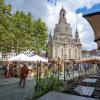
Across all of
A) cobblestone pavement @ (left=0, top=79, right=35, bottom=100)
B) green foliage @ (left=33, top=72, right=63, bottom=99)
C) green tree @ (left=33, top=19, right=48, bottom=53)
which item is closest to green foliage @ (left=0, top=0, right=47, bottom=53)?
green tree @ (left=33, top=19, right=48, bottom=53)

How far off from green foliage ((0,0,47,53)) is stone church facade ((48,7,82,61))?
91.0 meters

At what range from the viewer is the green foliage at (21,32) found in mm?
32406

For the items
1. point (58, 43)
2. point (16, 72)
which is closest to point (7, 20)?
point (16, 72)

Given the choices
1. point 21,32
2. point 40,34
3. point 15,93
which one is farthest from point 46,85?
point 40,34

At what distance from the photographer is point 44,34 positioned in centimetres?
6241

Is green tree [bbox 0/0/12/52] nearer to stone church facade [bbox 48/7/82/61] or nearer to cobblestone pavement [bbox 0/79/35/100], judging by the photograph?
cobblestone pavement [bbox 0/79/35/100]

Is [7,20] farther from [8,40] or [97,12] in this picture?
[97,12]

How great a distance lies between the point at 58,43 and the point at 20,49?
107201 millimetres

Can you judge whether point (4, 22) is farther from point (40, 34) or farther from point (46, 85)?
point (40, 34)

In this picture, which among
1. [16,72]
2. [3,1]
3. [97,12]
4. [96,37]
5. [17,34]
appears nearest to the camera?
[97,12]

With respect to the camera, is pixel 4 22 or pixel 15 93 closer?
pixel 15 93

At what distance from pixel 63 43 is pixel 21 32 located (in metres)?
109

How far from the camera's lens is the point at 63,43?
15888 cm

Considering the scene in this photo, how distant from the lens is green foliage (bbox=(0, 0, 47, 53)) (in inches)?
1276
